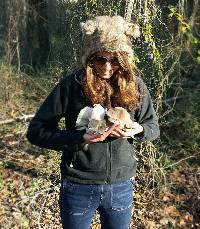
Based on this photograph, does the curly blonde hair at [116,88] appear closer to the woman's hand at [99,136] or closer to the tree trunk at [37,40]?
the woman's hand at [99,136]

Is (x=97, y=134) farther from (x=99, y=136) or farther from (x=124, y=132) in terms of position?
(x=124, y=132)

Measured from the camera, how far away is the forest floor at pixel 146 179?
15.6ft

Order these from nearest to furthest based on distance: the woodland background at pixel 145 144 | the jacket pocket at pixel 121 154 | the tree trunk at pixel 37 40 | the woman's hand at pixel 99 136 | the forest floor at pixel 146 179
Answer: the woman's hand at pixel 99 136 < the jacket pocket at pixel 121 154 < the woodland background at pixel 145 144 < the forest floor at pixel 146 179 < the tree trunk at pixel 37 40

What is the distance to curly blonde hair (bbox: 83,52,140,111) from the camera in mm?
2459

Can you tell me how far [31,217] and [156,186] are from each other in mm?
1591

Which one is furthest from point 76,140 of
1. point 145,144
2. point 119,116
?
point 145,144

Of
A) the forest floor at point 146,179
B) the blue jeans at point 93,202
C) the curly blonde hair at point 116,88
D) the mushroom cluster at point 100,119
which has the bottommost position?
the forest floor at point 146,179

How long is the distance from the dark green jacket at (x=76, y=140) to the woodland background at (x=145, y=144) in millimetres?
1947

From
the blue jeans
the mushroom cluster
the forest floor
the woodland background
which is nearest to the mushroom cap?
the mushroom cluster

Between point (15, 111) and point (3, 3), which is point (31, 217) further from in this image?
point (3, 3)

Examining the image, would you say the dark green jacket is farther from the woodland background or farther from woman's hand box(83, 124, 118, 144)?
the woodland background

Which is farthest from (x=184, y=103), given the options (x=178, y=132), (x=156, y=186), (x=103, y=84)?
(x=103, y=84)

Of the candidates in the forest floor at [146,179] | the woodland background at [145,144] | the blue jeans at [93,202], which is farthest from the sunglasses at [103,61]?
the forest floor at [146,179]

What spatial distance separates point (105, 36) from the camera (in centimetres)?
242
